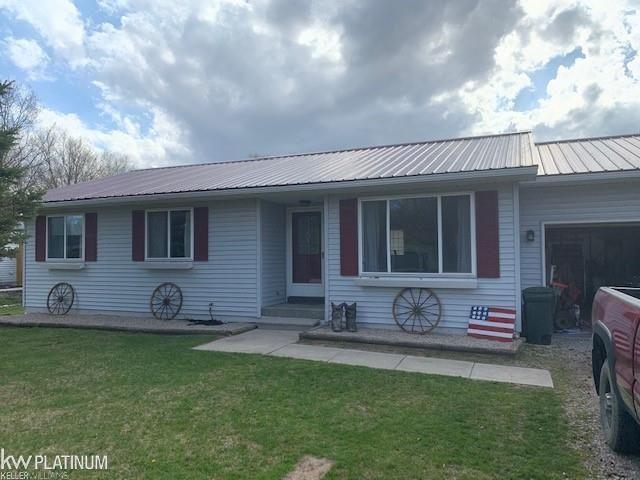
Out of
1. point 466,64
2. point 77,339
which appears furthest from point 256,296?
point 466,64

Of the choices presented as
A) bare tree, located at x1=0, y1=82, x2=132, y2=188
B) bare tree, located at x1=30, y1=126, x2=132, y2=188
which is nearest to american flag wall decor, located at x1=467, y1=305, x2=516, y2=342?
bare tree, located at x1=0, y1=82, x2=132, y2=188

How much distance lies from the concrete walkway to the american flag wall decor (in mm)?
1213

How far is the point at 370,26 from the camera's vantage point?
11664mm

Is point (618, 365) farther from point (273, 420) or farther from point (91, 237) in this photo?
point (91, 237)

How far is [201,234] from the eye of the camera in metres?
9.59

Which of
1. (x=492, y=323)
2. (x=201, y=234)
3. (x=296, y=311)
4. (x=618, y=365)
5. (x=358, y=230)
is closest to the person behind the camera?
(x=618, y=365)

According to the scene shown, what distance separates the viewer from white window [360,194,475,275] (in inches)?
300

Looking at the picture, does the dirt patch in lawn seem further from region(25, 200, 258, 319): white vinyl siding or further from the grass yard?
the grass yard

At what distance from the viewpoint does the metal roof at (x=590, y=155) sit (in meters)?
7.82

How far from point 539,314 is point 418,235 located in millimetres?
2375

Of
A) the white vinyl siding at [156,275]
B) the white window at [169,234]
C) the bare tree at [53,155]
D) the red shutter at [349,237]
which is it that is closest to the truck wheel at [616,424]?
the red shutter at [349,237]

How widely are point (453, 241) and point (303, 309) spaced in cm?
332

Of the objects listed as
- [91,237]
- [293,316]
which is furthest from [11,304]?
[293,316]

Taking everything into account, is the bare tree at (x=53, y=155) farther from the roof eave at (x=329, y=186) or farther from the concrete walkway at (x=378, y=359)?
the concrete walkway at (x=378, y=359)
